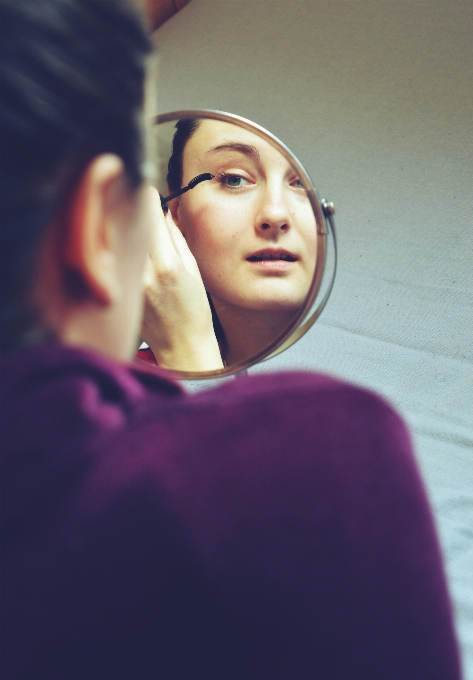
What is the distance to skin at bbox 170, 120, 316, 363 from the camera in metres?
0.59

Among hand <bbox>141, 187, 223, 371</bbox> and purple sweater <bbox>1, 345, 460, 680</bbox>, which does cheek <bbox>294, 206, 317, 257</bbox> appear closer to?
hand <bbox>141, 187, 223, 371</bbox>

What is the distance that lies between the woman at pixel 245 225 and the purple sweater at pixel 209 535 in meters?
0.29

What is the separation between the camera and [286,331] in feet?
1.98

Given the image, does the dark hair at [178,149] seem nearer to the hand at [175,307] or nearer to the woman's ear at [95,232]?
the hand at [175,307]

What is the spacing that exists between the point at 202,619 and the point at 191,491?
0.06 meters

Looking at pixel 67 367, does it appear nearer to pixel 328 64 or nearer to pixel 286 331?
pixel 286 331

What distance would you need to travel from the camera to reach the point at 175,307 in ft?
2.06

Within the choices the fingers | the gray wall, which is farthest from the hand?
the gray wall

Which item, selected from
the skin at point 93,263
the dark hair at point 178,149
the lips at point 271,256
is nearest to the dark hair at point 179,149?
the dark hair at point 178,149

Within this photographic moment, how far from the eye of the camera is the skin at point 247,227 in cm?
59

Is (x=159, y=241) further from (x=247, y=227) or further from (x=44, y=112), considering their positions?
(x=44, y=112)

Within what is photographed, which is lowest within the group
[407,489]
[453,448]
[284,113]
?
[453,448]

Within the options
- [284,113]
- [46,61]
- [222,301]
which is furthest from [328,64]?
[46,61]

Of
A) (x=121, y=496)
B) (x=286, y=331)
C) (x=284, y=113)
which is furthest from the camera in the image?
(x=284, y=113)
